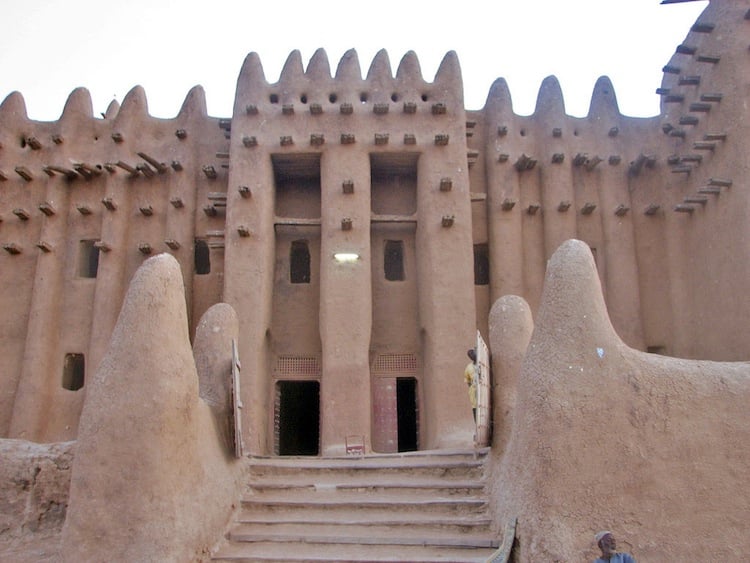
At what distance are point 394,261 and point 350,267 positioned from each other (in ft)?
7.91

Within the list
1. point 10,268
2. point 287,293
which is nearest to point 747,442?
point 287,293

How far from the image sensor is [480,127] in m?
18.2

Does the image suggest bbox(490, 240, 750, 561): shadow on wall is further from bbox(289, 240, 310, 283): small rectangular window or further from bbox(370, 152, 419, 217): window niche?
bbox(289, 240, 310, 283): small rectangular window

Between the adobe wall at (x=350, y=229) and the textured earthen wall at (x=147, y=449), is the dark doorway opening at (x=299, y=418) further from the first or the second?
the textured earthen wall at (x=147, y=449)

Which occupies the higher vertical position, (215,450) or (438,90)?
(438,90)

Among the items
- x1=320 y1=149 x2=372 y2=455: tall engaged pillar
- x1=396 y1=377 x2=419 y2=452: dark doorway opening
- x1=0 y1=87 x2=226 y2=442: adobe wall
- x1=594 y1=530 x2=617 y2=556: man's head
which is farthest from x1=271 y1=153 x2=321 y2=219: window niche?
x1=594 y1=530 x2=617 y2=556: man's head

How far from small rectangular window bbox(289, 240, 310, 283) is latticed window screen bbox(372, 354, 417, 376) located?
9.11 feet

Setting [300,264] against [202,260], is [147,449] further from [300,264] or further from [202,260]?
[202,260]

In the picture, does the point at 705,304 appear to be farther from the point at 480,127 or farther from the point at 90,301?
the point at 90,301

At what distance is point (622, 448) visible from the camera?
7719mm

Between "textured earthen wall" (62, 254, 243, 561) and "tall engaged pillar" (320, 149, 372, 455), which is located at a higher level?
"tall engaged pillar" (320, 149, 372, 455)

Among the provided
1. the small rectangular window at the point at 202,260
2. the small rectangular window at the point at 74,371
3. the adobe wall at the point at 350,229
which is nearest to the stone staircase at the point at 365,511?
the adobe wall at the point at 350,229

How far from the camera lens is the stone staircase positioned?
346 inches

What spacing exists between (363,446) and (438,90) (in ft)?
26.7
